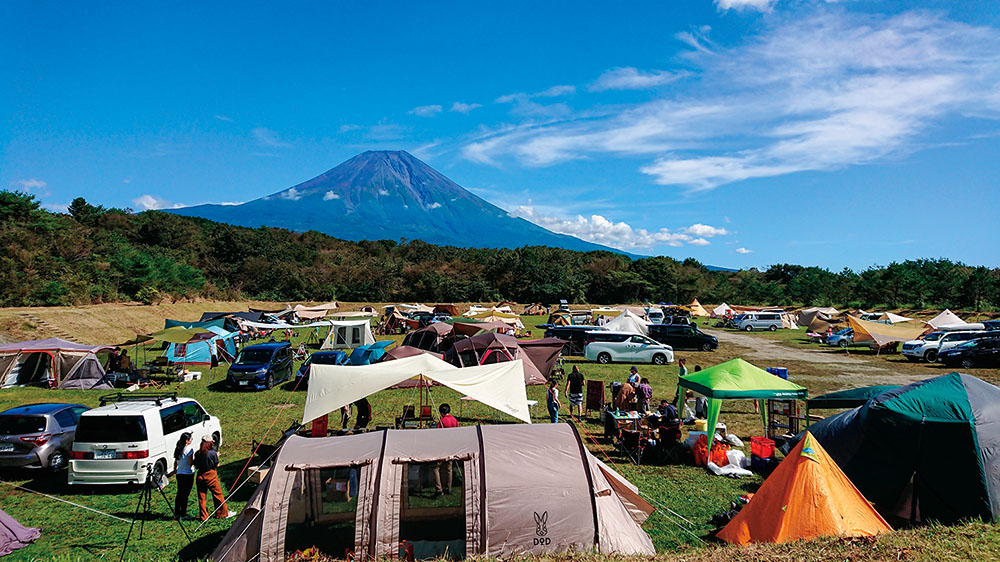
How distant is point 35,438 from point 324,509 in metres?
6.98

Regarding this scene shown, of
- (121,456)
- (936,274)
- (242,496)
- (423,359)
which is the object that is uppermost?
(936,274)

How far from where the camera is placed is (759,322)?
44406 mm

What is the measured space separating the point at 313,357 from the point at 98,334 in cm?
2177

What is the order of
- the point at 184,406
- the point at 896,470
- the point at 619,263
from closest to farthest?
the point at 896,470, the point at 184,406, the point at 619,263

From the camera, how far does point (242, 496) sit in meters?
9.41

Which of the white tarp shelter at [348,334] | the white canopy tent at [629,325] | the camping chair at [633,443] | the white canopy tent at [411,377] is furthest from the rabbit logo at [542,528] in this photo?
the white canopy tent at [629,325]

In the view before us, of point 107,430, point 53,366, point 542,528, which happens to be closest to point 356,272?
point 53,366

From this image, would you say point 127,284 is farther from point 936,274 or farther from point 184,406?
point 936,274

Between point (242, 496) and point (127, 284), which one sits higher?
point (127, 284)

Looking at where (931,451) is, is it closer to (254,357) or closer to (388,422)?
(388,422)

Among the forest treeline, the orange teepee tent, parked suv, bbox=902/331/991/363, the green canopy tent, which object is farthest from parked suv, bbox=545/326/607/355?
the forest treeline

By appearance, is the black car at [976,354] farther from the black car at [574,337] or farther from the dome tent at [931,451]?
the dome tent at [931,451]

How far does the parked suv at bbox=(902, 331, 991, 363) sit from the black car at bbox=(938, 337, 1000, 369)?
25.9 inches

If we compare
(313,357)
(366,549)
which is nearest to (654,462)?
(366,549)
